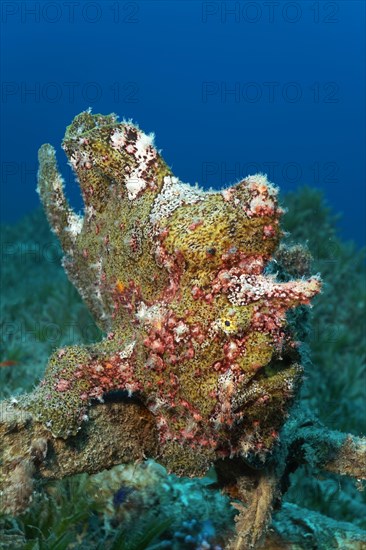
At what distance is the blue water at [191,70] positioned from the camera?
308ft

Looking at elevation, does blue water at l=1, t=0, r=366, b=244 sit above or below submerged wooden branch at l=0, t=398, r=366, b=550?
above

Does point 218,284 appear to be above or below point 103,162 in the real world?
below

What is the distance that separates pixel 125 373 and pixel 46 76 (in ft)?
334

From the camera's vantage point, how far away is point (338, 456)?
334 cm

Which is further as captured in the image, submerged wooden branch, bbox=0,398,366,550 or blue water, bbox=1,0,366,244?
blue water, bbox=1,0,366,244

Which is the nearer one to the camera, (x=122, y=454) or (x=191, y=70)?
(x=122, y=454)

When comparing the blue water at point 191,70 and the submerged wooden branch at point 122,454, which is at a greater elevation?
the blue water at point 191,70

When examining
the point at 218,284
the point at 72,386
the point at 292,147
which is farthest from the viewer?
the point at 292,147

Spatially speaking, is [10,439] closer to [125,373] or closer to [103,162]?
[125,373]

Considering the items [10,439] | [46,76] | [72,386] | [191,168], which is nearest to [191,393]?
[72,386]

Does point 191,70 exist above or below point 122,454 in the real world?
above

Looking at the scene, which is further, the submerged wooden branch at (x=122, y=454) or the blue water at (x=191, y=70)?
Answer: the blue water at (x=191, y=70)

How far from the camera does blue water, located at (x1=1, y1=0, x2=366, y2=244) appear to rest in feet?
308

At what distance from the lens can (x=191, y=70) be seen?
101125 mm
